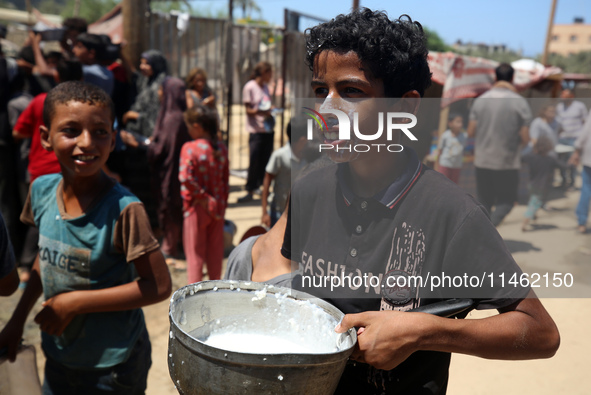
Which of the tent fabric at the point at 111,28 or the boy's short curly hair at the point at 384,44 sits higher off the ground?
the tent fabric at the point at 111,28

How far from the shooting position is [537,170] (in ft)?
26.9

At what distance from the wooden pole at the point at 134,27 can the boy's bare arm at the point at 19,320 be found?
450cm

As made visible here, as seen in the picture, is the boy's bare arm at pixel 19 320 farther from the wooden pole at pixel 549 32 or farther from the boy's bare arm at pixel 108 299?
the wooden pole at pixel 549 32

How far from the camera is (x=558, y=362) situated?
3.62 m

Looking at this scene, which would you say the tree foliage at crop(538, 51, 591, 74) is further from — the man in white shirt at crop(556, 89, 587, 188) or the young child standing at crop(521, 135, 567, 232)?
the young child standing at crop(521, 135, 567, 232)

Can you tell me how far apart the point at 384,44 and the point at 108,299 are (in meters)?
1.34

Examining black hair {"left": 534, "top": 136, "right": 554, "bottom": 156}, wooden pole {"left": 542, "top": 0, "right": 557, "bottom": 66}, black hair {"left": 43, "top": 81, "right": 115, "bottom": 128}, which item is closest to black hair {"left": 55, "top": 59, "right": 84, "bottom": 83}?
black hair {"left": 43, "top": 81, "right": 115, "bottom": 128}

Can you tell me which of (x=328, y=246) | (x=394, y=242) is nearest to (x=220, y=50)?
(x=328, y=246)

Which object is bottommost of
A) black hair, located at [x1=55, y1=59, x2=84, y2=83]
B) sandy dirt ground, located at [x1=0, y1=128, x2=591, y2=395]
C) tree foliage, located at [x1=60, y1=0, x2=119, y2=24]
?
sandy dirt ground, located at [x1=0, y1=128, x2=591, y2=395]

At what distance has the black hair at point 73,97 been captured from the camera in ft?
6.23

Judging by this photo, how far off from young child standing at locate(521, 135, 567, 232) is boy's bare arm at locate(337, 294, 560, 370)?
7.03 m

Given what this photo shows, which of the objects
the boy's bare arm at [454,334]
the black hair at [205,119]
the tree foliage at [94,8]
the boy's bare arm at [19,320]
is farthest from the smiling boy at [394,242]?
the tree foliage at [94,8]

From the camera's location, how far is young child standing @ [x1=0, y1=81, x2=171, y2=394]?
71.8 inches

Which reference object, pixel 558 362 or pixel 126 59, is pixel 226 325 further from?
pixel 126 59
